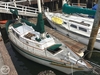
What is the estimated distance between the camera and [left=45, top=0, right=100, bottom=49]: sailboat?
51.2ft

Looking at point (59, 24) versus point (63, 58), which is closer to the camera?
point (63, 58)

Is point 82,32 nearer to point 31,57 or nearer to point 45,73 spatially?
point 31,57

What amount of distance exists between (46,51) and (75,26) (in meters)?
5.56

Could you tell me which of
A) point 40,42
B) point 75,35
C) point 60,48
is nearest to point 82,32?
point 75,35

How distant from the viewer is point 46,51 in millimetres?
12875

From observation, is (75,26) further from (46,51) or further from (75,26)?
(46,51)

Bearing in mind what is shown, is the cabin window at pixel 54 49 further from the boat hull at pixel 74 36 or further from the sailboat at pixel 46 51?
the boat hull at pixel 74 36

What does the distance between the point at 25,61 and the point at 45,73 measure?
5313 millimetres

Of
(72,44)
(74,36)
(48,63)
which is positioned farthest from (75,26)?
(48,63)

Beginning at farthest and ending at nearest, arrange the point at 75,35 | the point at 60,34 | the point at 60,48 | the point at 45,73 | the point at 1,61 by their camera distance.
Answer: the point at 60,34 < the point at 75,35 < the point at 60,48 < the point at 1,61 < the point at 45,73

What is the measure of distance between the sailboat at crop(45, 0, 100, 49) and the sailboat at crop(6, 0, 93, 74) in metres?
3.38

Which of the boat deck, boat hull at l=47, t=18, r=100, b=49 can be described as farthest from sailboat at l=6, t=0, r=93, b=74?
boat hull at l=47, t=18, r=100, b=49

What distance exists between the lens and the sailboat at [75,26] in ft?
51.2

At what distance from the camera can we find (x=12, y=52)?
16.8 meters
